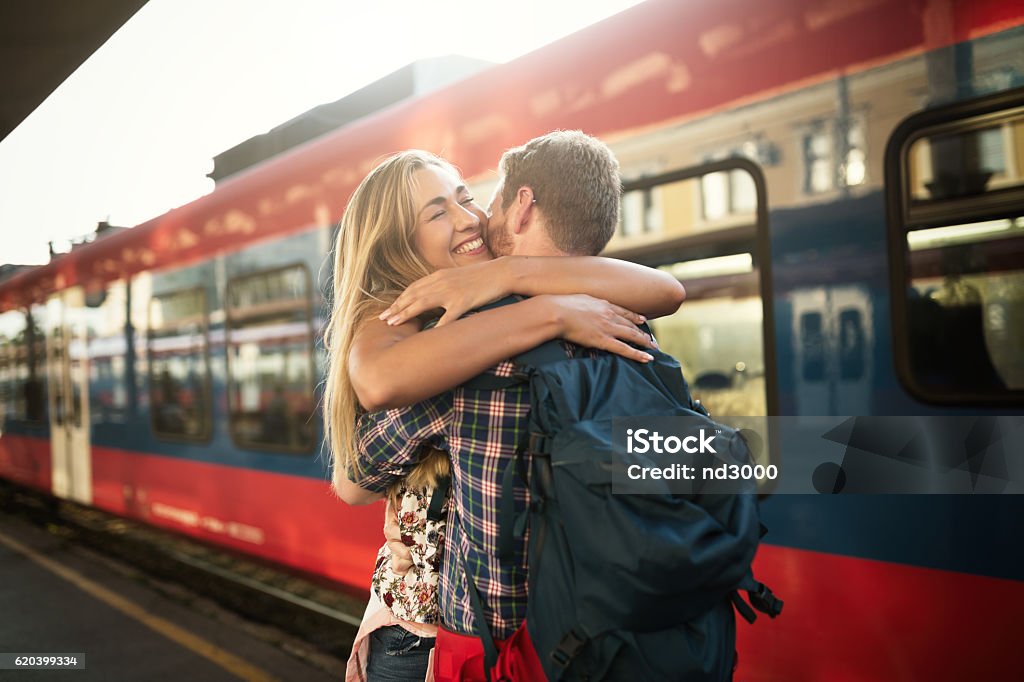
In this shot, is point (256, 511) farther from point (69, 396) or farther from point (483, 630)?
point (69, 396)

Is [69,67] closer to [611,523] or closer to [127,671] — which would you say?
[127,671]

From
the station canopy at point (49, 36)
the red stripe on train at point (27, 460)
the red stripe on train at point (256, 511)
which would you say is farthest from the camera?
the red stripe on train at point (27, 460)

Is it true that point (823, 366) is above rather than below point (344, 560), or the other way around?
above

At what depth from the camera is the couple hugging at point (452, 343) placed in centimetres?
125

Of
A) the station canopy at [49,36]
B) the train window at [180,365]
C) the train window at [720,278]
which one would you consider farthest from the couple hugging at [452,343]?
the train window at [180,365]

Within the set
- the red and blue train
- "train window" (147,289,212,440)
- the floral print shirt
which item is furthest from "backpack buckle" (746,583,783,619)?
"train window" (147,289,212,440)

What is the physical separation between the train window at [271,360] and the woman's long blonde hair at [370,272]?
127 inches

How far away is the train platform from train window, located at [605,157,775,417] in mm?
2770

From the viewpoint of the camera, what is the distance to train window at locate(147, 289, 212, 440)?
608 centimetres

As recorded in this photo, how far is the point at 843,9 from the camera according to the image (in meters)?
2.45

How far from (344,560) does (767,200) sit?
10.6 feet

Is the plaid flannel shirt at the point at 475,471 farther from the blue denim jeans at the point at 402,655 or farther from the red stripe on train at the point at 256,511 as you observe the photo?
the red stripe on train at the point at 256,511

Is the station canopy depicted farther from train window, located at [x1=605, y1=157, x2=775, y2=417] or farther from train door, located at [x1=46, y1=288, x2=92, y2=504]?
train door, located at [x1=46, y1=288, x2=92, y2=504]

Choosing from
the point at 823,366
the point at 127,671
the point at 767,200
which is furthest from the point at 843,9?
the point at 127,671
